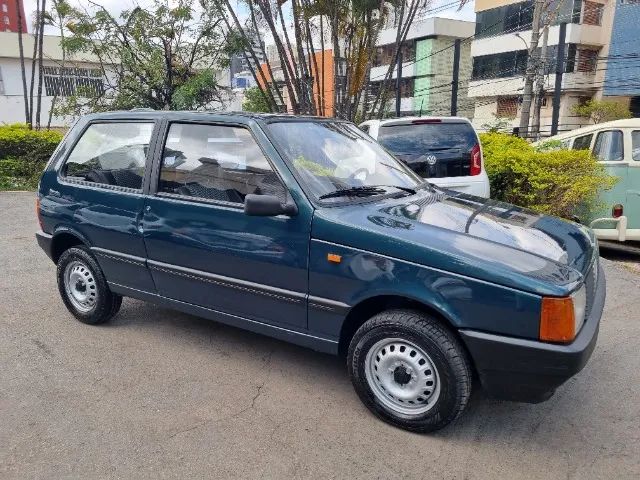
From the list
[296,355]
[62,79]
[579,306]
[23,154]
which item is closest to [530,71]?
[23,154]

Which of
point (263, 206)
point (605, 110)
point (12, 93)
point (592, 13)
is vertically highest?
point (592, 13)

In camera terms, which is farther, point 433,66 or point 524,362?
point 433,66

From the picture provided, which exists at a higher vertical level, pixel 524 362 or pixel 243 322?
pixel 524 362

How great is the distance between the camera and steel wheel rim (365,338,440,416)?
2.86m

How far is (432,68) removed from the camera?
40844 millimetres

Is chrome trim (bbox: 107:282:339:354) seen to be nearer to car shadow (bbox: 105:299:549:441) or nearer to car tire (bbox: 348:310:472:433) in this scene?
car tire (bbox: 348:310:472:433)

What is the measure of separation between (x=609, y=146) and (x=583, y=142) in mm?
756

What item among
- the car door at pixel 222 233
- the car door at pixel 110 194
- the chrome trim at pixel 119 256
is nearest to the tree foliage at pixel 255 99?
the car door at pixel 110 194

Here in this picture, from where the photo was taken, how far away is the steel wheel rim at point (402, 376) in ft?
9.37

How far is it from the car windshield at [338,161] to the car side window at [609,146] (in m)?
A: 4.40

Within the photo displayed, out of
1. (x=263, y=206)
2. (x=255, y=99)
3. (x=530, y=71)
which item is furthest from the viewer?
(x=255, y=99)

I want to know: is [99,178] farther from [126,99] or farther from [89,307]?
[126,99]

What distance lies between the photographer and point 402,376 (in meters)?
2.92

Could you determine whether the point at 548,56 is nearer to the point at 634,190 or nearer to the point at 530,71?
the point at 530,71
